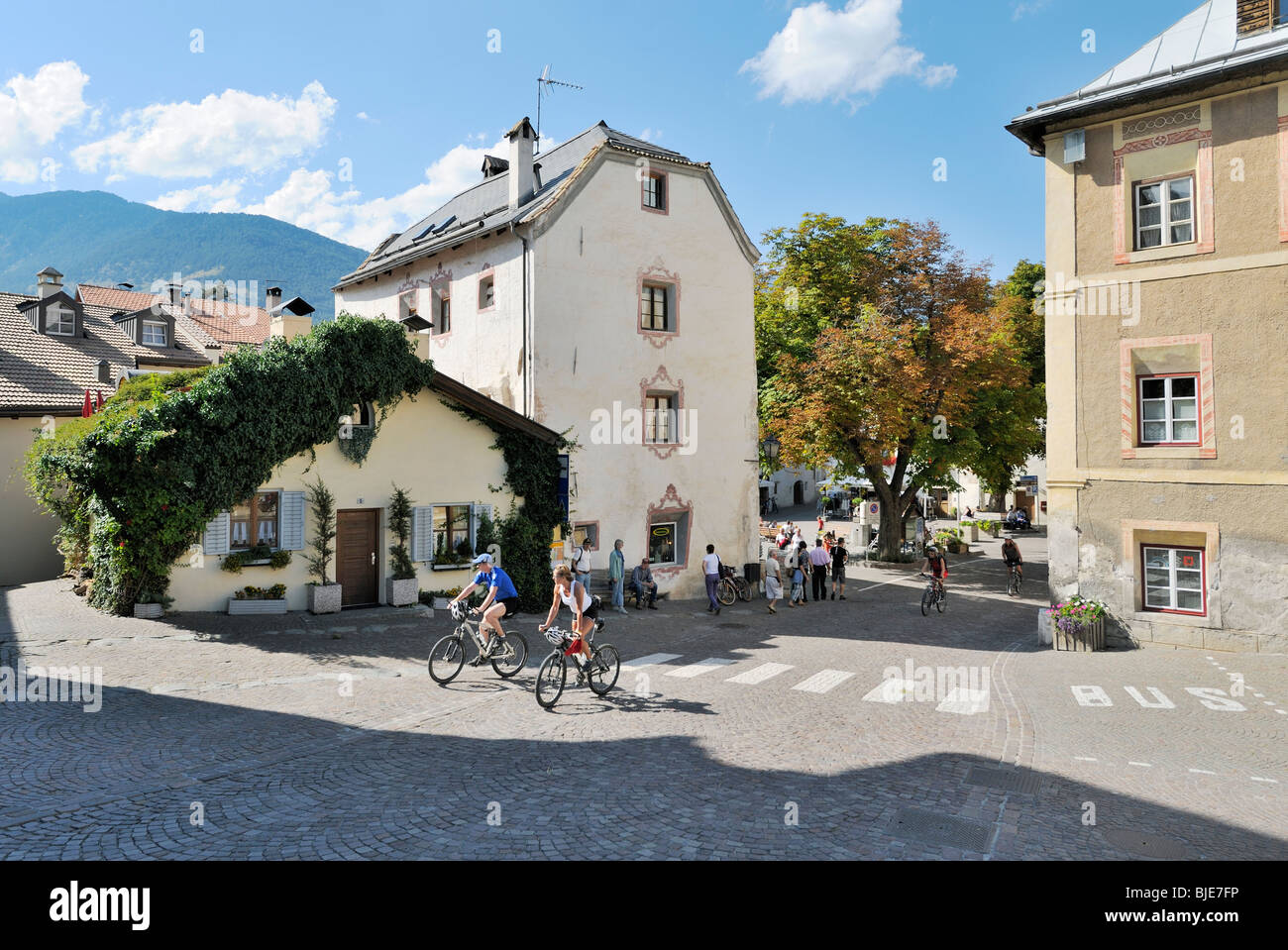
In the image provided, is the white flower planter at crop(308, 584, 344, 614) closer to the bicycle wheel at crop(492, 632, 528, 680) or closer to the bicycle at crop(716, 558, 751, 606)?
the bicycle wheel at crop(492, 632, 528, 680)

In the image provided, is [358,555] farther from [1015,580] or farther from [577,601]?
[1015,580]

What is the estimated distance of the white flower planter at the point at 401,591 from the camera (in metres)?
17.6

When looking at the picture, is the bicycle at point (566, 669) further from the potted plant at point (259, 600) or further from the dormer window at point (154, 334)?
the dormer window at point (154, 334)

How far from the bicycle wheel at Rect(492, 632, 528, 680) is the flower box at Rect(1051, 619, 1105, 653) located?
11.5 metres

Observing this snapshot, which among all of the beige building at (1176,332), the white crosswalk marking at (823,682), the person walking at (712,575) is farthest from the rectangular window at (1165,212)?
the person walking at (712,575)

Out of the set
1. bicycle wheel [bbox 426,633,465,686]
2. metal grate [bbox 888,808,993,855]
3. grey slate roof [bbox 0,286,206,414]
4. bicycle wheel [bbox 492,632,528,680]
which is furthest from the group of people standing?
grey slate roof [bbox 0,286,206,414]

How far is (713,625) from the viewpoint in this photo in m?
19.0

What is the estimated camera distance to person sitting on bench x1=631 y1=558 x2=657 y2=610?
20.8 metres

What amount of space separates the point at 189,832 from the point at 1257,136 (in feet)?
65.8

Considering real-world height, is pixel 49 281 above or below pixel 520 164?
below

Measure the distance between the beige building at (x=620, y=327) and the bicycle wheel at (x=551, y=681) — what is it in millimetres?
10657

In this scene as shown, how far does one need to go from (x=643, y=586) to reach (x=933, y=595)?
7.99m

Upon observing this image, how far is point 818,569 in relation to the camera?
2342 cm

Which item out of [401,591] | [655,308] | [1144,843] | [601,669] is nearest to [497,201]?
[655,308]
